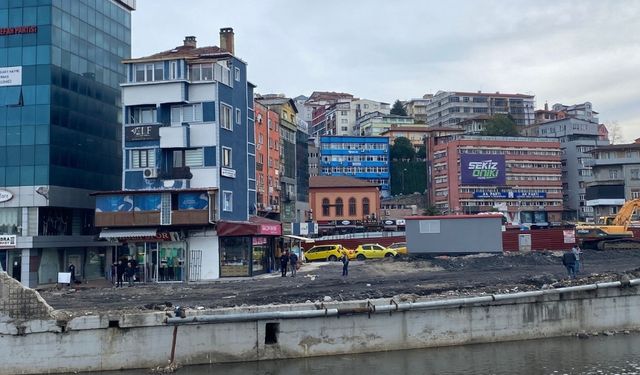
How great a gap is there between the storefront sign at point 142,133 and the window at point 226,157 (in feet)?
15.4

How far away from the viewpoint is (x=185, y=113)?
47.8 metres

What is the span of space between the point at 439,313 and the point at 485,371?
4512mm

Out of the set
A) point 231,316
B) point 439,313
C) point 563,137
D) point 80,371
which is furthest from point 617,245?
point 563,137

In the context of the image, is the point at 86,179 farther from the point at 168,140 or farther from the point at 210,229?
the point at 210,229

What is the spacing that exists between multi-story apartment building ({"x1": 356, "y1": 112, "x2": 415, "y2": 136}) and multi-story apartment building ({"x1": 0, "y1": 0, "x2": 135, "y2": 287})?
101 meters

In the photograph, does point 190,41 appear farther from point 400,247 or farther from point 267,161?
point 400,247

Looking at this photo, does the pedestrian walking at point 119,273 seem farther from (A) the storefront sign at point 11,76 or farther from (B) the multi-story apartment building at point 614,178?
(B) the multi-story apartment building at point 614,178

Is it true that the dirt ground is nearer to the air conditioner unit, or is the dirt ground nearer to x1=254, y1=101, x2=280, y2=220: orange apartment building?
the air conditioner unit

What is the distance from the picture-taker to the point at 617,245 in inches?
2297

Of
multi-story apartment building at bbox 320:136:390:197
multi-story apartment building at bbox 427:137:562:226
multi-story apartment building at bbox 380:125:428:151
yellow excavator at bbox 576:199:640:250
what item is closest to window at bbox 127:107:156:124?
yellow excavator at bbox 576:199:640:250

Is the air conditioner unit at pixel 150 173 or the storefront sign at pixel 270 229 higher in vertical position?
the air conditioner unit at pixel 150 173

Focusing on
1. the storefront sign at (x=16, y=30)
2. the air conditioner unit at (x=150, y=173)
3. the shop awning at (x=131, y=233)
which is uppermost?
the storefront sign at (x=16, y=30)

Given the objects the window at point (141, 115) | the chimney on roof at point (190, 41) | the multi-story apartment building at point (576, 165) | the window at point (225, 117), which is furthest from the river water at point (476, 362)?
the multi-story apartment building at point (576, 165)

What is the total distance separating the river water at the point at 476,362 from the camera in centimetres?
2384
